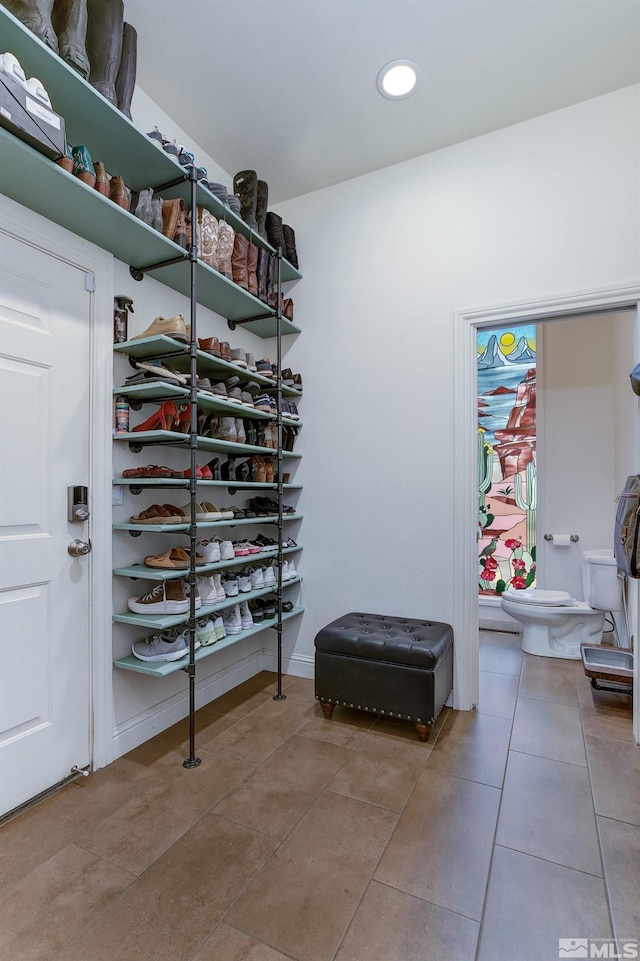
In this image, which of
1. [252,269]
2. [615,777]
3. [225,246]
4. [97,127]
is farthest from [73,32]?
[615,777]

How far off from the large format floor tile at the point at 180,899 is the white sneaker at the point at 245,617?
3.21 feet

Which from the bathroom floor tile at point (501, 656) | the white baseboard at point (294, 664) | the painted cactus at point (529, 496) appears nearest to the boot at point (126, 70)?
the white baseboard at point (294, 664)

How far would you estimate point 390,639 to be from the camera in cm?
225

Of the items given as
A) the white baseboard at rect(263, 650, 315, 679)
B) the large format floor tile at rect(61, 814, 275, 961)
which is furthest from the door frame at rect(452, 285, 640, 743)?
the large format floor tile at rect(61, 814, 275, 961)

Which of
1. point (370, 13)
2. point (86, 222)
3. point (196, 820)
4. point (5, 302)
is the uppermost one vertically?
point (370, 13)

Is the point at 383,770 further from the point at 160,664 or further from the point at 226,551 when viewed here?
the point at 226,551

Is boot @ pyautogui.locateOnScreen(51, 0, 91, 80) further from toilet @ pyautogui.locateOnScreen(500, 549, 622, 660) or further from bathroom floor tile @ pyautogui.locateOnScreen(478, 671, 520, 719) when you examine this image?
toilet @ pyautogui.locateOnScreen(500, 549, 622, 660)

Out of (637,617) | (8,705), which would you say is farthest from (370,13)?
(8,705)

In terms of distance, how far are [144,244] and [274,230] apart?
3.67ft

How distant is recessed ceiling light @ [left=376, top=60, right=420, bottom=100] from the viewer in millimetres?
2145

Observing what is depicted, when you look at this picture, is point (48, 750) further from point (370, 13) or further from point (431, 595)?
point (370, 13)

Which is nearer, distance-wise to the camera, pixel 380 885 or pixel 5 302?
pixel 380 885

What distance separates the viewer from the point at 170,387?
1922mm

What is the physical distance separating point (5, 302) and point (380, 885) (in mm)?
2268
